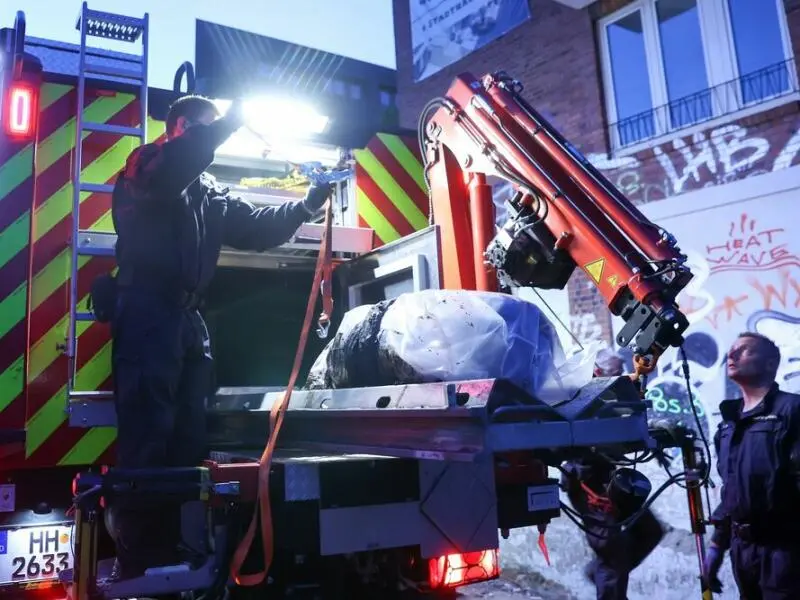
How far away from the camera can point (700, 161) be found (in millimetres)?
5832

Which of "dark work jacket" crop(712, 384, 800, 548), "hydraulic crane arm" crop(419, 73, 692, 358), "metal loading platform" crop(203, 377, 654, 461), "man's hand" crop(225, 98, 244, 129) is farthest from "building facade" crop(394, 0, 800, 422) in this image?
"man's hand" crop(225, 98, 244, 129)

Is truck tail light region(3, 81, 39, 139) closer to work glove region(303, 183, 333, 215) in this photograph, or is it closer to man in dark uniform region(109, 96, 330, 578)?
man in dark uniform region(109, 96, 330, 578)

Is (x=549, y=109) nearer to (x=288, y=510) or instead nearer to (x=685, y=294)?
(x=685, y=294)

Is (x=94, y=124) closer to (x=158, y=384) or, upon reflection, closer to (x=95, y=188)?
(x=95, y=188)

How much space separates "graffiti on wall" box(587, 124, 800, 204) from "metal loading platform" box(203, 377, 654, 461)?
421 centimetres

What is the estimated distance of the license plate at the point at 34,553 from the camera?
8.79 ft

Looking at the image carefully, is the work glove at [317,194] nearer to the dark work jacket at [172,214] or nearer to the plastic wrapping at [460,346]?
the dark work jacket at [172,214]

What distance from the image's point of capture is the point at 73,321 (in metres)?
2.81

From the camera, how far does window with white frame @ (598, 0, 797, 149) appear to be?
225 inches

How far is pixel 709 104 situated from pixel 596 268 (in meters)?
4.30

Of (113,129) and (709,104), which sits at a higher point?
(709,104)

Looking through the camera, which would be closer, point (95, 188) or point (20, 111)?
point (20, 111)

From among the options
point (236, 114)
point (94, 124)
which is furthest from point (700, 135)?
point (94, 124)

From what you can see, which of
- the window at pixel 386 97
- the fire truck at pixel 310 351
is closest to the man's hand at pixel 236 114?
the fire truck at pixel 310 351
